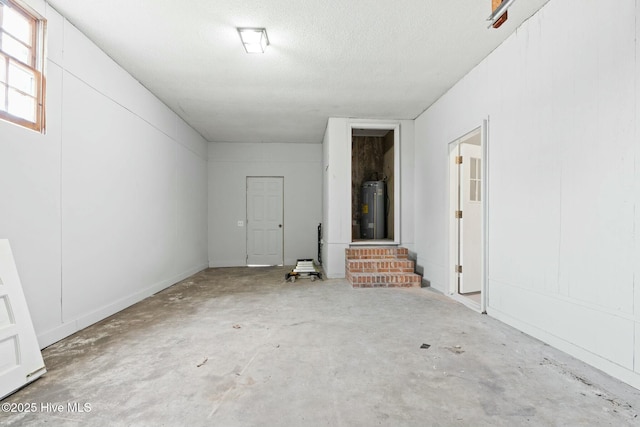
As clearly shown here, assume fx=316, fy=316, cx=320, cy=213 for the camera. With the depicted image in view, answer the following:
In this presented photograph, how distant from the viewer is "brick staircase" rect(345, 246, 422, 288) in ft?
16.8

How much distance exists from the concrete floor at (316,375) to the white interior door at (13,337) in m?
0.09

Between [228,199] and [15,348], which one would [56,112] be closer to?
[15,348]

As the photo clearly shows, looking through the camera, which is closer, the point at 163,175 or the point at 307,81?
the point at 307,81

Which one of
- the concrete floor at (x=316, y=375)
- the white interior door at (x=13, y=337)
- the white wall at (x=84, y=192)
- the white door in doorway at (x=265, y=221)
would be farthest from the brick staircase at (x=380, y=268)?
the white interior door at (x=13, y=337)

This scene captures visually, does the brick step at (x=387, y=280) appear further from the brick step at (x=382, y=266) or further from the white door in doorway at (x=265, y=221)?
the white door in doorway at (x=265, y=221)

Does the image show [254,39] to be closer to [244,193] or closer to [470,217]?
[470,217]

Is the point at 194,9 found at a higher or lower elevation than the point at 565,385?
higher

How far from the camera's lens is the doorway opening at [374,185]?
22.5ft

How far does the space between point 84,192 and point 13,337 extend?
5.18 ft

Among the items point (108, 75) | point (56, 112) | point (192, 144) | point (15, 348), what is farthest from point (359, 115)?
point (15, 348)

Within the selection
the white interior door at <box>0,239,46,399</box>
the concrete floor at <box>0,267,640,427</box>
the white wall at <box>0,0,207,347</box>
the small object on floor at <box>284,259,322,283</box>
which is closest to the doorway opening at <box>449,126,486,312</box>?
the concrete floor at <box>0,267,640,427</box>

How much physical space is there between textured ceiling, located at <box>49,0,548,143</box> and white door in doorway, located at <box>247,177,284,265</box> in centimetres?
260

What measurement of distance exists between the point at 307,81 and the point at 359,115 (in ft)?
5.72

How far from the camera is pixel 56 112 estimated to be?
2.82 m
